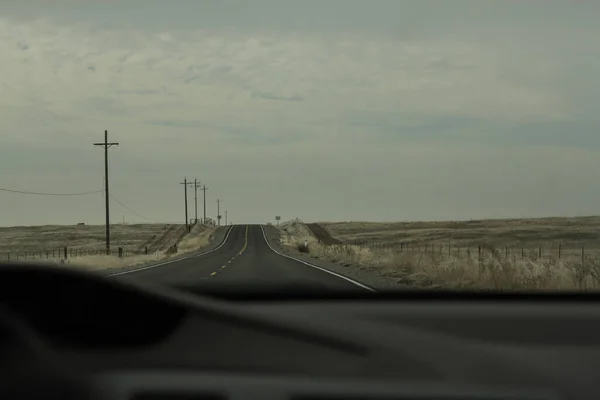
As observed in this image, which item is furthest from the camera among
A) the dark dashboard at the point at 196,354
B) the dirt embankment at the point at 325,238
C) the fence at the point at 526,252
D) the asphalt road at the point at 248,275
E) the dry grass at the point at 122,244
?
the dirt embankment at the point at 325,238

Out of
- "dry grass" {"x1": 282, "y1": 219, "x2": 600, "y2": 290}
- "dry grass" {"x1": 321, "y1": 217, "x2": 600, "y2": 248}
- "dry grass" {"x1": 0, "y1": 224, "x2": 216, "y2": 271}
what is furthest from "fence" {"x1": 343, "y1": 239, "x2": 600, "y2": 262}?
"dry grass" {"x1": 0, "y1": 224, "x2": 216, "y2": 271}

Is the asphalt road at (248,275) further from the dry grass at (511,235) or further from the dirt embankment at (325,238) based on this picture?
the dirt embankment at (325,238)

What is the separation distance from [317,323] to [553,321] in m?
3.51

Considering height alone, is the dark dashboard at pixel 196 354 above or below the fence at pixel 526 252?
above

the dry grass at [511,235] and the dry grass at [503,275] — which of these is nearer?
the dry grass at [503,275]

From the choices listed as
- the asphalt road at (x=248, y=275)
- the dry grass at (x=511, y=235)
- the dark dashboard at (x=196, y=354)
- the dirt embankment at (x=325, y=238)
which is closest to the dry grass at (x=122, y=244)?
the dark dashboard at (x=196, y=354)

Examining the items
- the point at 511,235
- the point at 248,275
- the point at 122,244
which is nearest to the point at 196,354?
the point at 248,275

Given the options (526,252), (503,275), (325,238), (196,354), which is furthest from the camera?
(325,238)

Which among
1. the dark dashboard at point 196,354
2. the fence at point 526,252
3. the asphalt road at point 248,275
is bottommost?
the asphalt road at point 248,275

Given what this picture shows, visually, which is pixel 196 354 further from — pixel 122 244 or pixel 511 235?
pixel 122 244

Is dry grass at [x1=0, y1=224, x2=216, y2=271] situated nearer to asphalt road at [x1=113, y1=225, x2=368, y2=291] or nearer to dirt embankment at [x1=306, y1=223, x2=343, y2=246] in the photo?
asphalt road at [x1=113, y1=225, x2=368, y2=291]

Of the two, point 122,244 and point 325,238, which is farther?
point 325,238

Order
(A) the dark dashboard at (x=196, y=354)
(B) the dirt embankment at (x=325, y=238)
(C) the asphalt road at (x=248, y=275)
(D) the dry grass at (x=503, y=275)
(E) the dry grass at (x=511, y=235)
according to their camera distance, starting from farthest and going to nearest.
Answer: (B) the dirt embankment at (x=325, y=238) < (E) the dry grass at (x=511, y=235) < (D) the dry grass at (x=503, y=275) < (C) the asphalt road at (x=248, y=275) < (A) the dark dashboard at (x=196, y=354)

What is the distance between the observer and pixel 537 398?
2.30 meters
